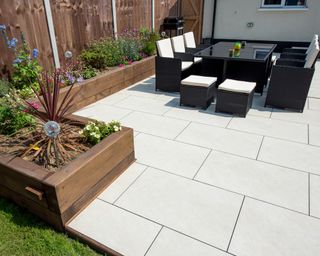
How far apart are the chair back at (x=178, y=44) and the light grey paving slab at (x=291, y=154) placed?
122 inches

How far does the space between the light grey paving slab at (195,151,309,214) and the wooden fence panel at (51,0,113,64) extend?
339 cm

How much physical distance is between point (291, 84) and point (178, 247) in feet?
10.3

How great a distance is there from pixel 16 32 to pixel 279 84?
157 inches

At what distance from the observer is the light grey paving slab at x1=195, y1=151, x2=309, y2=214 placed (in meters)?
2.20

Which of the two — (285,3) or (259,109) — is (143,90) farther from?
(285,3)

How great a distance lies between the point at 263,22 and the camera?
880 cm

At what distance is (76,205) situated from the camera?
6.59 ft

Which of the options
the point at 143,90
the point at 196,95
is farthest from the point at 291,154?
the point at 143,90

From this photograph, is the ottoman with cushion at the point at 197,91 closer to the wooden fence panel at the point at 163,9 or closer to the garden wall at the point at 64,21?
the garden wall at the point at 64,21

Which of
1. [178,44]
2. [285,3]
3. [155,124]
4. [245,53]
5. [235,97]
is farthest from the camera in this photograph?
[285,3]

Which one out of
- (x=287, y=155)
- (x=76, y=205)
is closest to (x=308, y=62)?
(x=287, y=155)

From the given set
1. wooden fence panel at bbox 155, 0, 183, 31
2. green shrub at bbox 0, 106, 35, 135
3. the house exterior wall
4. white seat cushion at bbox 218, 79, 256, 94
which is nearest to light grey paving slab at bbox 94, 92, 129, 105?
white seat cushion at bbox 218, 79, 256, 94

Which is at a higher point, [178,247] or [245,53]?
[245,53]

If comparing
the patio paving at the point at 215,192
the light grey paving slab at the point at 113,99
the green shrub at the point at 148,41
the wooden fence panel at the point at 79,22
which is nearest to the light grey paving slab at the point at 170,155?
the patio paving at the point at 215,192
